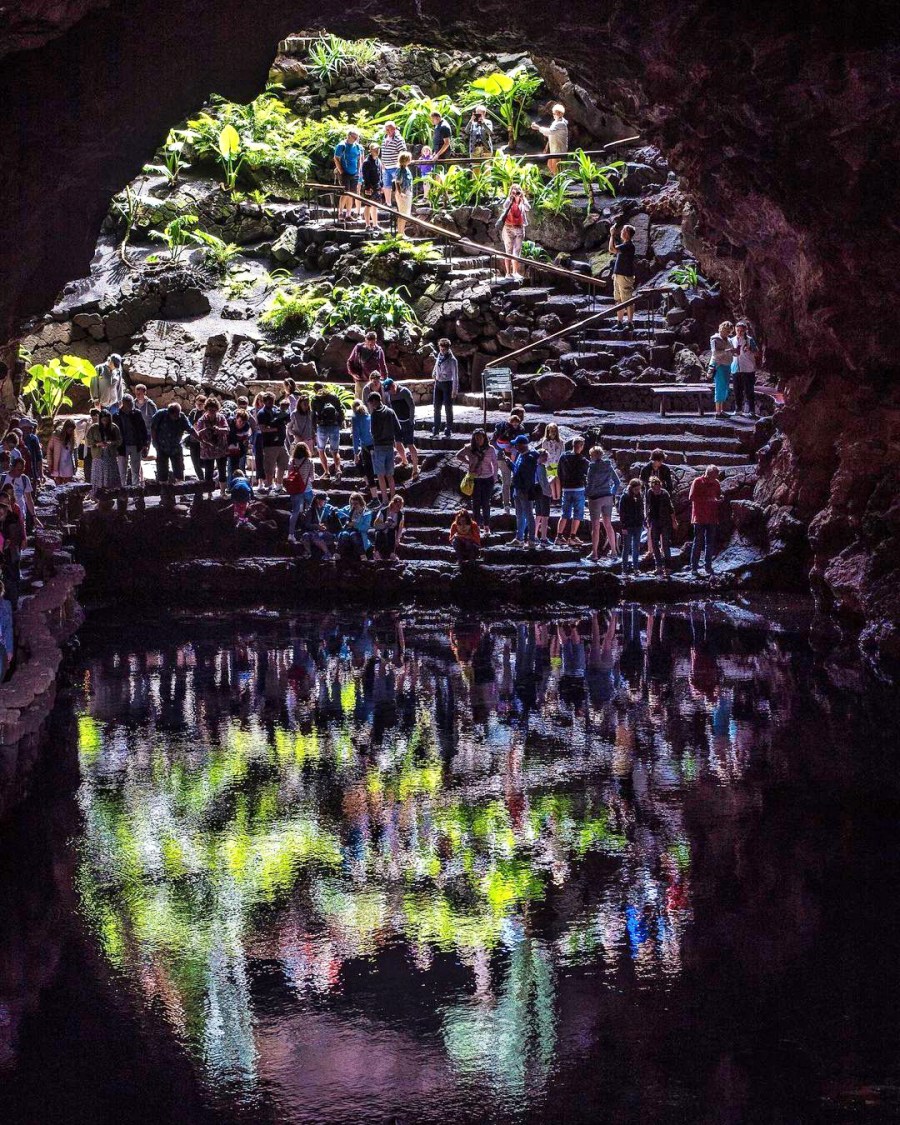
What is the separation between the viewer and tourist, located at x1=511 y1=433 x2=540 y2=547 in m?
20.1

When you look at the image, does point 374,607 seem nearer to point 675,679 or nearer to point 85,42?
point 675,679

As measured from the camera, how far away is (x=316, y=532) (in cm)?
2078

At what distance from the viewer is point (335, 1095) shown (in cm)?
664

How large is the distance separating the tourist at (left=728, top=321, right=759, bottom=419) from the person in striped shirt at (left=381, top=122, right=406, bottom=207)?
10.8 meters

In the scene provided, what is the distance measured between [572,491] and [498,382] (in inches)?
261

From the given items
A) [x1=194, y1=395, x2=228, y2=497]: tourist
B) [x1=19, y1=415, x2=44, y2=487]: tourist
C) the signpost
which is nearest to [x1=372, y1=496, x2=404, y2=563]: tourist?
[x1=194, y1=395, x2=228, y2=497]: tourist

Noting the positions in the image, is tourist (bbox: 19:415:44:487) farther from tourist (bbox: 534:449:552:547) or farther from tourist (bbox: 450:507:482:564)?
tourist (bbox: 534:449:552:547)

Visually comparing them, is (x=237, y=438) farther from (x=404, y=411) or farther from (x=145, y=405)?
(x=404, y=411)

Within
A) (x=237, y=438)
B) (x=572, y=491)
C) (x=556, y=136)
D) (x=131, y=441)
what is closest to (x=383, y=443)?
(x=237, y=438)

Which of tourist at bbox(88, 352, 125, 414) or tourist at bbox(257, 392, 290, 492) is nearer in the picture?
tourist at bbox(257, 392, 290, 492)

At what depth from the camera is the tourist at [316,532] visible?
20.7m

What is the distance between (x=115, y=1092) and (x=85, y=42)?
43.7 ft

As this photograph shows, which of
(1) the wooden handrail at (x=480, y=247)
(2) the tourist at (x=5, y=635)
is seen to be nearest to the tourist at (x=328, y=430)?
(1) the wooden handrail at (x=480, y=247)

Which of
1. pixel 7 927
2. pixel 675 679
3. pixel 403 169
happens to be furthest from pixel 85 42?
pixel 403 169
